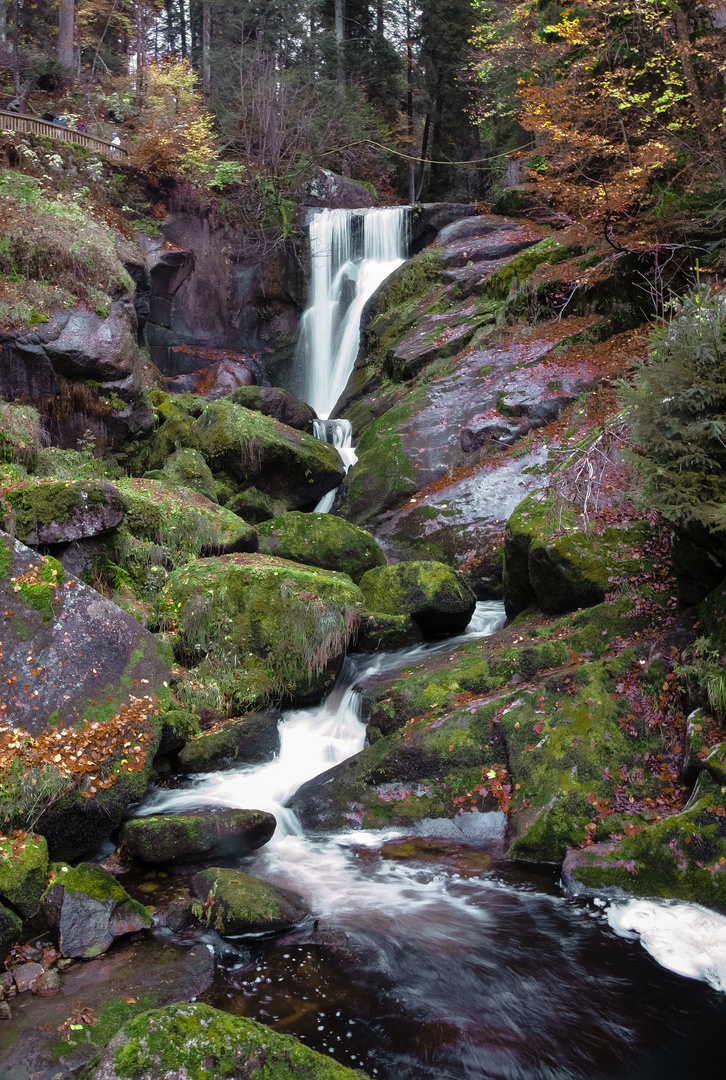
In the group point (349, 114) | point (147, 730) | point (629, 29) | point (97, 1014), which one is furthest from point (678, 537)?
point (349, 114)

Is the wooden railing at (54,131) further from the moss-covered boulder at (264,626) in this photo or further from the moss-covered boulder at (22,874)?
the moss-covered boulder at (22,874)

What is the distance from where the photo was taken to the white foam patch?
489 centimetres

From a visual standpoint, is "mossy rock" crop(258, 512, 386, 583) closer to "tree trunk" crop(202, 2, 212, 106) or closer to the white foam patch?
the white foam patch

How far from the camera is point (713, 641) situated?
19.9ft

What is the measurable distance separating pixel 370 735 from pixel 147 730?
7.78ft

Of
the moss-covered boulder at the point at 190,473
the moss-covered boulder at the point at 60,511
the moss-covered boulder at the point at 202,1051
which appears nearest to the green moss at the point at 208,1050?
the moss-covered boulder at the point at 202,1051

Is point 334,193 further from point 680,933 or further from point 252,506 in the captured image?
point 680,933

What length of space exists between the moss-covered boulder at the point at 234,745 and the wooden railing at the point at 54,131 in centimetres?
1473

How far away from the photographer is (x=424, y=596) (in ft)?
32.8

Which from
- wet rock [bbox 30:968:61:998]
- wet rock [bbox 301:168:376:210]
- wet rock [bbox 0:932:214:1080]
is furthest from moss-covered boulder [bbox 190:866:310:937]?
wet rock [bbox 301:168:376:210]

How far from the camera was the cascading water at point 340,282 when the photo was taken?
19797mm

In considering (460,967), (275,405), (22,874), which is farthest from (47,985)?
(275,405)

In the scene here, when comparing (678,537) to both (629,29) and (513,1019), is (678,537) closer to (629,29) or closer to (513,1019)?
(513,1019)

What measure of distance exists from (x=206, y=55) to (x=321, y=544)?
75.1ft
